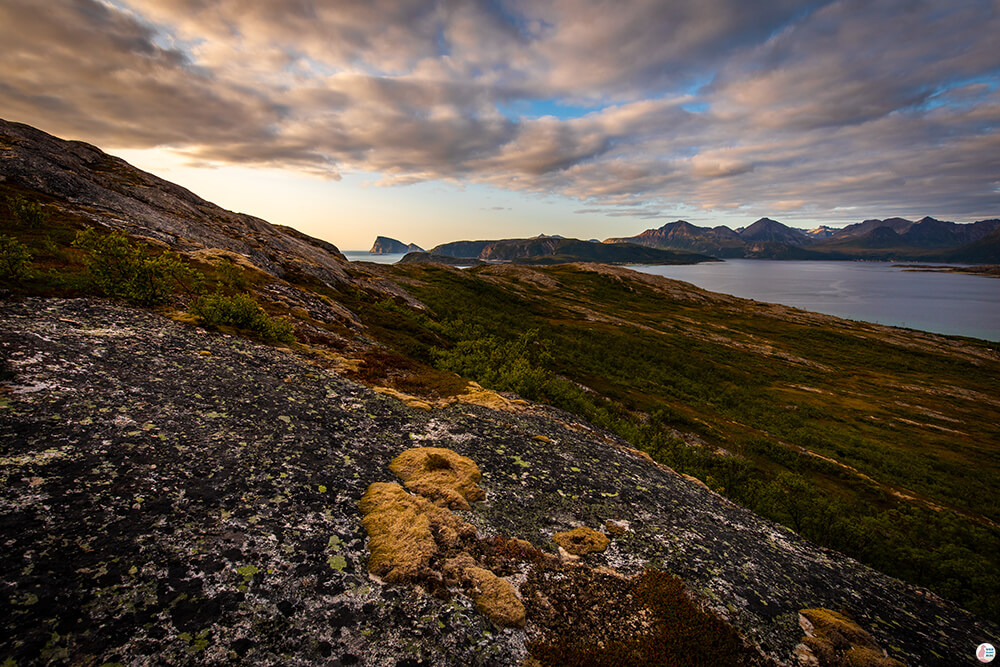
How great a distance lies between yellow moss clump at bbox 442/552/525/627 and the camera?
22.1ft

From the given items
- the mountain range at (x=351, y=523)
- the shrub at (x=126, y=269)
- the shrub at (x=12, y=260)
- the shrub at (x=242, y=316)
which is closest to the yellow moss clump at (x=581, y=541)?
the mountain range at (x=351, y=523)

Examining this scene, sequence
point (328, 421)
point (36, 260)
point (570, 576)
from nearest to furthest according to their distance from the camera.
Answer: point (570, 576), point (328, 421), point (36, 260)

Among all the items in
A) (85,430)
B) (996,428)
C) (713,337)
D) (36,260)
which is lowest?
(996,428)

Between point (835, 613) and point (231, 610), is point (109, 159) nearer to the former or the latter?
point (231, 610)

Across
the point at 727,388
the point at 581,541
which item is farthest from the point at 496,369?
the point at 727,388

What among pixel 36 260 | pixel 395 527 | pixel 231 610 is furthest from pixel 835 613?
pixel 36 260

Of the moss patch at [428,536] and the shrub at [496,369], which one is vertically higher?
the moss patch at [428,536]

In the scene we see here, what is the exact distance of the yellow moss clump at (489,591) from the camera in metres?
6.75

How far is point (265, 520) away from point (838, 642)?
12.0 m

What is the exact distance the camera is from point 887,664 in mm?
7344

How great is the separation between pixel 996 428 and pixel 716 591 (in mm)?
90740

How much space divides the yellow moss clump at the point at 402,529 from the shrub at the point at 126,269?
50.9 feet

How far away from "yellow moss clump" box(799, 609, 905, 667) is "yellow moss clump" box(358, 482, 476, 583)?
7350mm

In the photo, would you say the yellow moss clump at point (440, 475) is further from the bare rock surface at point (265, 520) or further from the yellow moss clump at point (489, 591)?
the yellow moss clump at point (489, 591)
